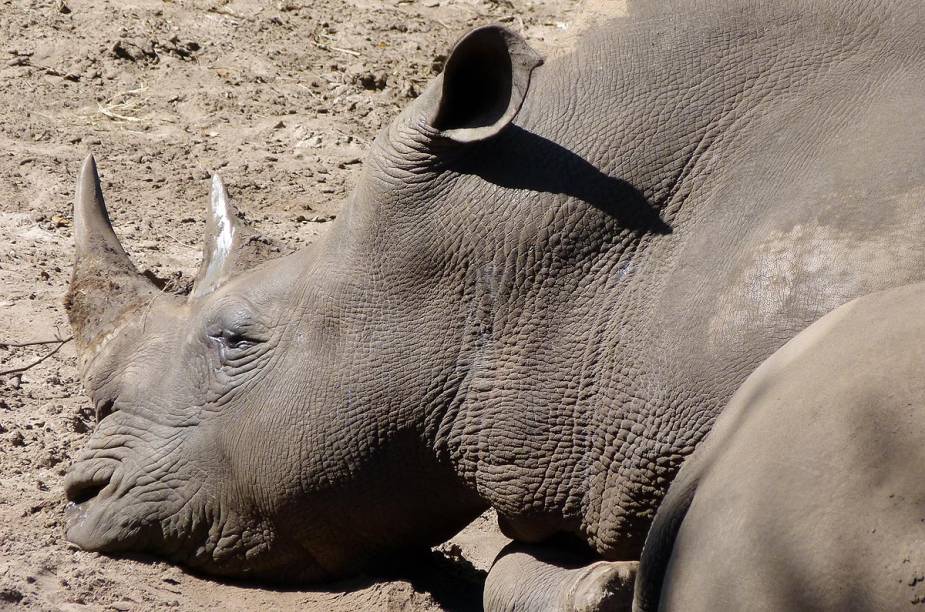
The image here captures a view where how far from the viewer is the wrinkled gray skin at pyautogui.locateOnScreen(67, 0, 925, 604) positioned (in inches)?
121

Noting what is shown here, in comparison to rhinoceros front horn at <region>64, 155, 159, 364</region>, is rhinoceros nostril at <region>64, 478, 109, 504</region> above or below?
below

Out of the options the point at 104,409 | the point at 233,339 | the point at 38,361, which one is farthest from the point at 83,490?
the point at 38,361

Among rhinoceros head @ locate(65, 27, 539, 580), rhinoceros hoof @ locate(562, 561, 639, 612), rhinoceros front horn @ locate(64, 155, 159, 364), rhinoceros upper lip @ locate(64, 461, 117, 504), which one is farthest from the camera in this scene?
rhinoceros front horn @ locate(64, 155, 159, 364)

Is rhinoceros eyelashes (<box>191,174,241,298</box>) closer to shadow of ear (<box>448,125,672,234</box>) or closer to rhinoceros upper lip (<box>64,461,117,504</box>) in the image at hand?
rhinoceros upper lip (<box>64,461,117,504</box>)

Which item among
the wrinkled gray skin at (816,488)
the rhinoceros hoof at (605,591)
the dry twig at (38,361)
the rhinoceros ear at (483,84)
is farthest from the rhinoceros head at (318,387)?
the wrinkled gray skin at (816,488)

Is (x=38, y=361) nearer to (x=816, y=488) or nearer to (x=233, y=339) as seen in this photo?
(x=233, y=339)

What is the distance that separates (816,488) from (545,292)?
4.45 feet

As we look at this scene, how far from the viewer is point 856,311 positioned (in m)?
2.43

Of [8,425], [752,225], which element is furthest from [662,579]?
[8,425]

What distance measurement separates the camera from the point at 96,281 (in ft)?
15.0

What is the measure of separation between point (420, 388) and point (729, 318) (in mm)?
925

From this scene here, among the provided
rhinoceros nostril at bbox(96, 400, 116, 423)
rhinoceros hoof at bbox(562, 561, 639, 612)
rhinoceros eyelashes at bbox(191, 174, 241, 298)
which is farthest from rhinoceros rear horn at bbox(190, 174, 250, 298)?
rhinoceros hoof at bbox(562, 561, 639, 612)

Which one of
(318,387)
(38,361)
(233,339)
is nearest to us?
(318,387)

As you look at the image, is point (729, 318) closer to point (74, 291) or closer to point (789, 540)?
point (789, 540)
